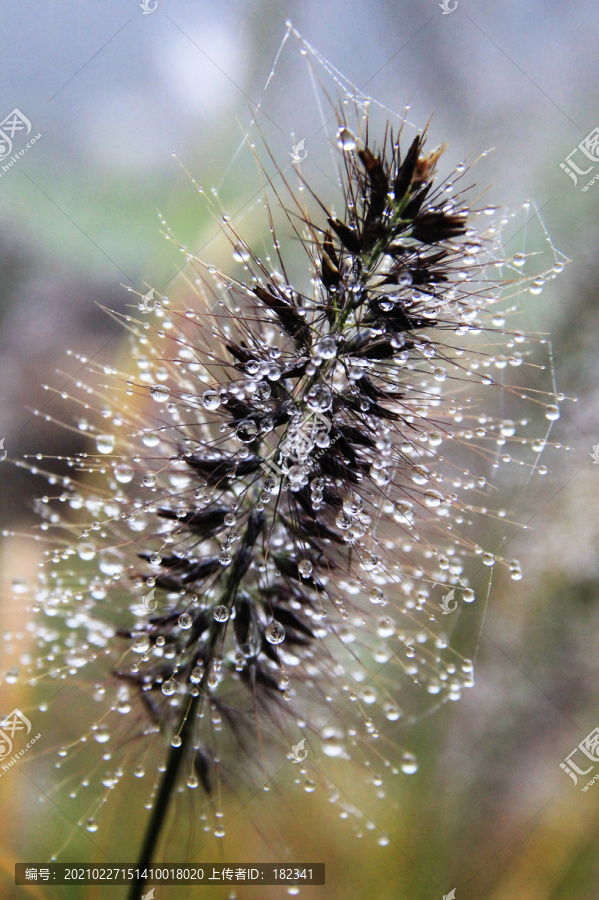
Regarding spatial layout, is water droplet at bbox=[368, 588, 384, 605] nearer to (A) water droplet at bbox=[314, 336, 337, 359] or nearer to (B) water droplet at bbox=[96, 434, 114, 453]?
(A) water droplet at bbox=[314, 336, 337, 359]

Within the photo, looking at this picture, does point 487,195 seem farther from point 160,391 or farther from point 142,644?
point 142,644

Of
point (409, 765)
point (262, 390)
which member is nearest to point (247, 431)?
point (262, 390)

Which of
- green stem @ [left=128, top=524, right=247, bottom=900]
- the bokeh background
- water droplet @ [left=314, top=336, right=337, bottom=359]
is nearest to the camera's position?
water droplet @ [left=314, top=336, right=337, bottom=359]

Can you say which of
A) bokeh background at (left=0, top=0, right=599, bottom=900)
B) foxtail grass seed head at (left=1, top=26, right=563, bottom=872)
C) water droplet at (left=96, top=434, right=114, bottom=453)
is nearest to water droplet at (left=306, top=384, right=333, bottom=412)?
foxtail grass seed head at (left=1, top=26, right=563, bottom=872)

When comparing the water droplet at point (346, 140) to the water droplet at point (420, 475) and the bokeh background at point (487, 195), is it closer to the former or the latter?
the water droplet at point (420, 475)

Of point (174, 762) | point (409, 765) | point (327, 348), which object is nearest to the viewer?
point (327, 348)

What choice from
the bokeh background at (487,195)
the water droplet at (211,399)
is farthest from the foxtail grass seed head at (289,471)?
the bokeh background at (487,195)

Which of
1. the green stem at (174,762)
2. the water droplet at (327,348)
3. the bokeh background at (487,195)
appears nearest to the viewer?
the water droplet at (327,348)

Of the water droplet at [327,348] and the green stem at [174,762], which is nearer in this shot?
the water droplet at [327,348]

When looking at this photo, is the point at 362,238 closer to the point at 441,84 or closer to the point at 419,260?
the point at 419,260

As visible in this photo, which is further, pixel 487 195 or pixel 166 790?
pixel 487 195
